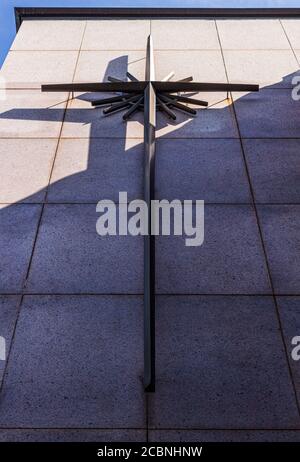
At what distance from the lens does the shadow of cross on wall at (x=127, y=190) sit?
24.4 feet

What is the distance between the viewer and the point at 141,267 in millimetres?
7594

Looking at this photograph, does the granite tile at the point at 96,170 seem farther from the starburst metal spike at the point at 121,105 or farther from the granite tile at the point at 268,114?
the granite tile at the point at 268,114

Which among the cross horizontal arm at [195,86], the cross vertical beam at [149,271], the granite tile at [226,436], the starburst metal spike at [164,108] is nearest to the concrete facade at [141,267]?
the granite tile at [226,436]

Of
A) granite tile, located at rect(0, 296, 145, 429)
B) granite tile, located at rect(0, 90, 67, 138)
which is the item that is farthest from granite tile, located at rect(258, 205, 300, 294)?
granite tile, located at rect(0, 90, 67, 138)

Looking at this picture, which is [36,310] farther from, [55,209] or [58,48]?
[58,48]

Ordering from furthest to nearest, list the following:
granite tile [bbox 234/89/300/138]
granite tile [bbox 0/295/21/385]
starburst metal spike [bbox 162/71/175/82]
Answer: starburst metal spike [bbox 162/71/175/82], granite tile [bbox 234/89/300/138], granite tile [bbox 0/295/21/385]

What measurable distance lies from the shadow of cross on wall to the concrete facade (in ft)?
0.07

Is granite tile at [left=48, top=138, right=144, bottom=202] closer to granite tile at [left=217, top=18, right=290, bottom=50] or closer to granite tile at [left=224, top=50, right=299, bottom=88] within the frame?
granite tile at [left=224, top=50, right=299, bottom=88]

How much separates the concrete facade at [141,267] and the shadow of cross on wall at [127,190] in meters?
0.02

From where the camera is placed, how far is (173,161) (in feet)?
30.5

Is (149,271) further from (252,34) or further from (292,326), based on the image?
(252,34)

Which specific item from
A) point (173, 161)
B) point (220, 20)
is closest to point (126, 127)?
point (173, 161)

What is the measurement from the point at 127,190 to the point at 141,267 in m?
1.55

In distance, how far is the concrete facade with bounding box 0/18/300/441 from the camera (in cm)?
605
